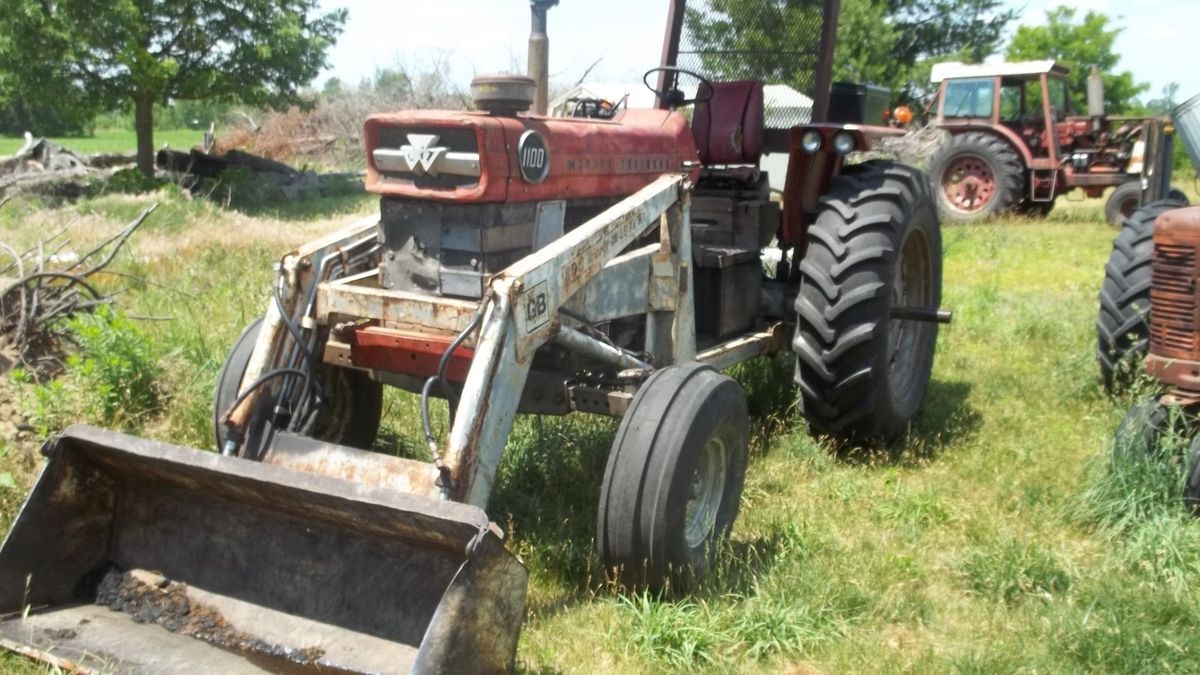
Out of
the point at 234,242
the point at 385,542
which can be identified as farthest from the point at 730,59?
the point at 234,242

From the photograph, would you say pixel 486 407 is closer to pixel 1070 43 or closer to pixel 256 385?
pixel 256 385

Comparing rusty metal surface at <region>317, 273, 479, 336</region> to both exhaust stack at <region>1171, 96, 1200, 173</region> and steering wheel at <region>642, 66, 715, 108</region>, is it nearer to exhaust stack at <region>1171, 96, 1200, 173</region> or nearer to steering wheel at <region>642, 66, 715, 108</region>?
steering wheel at <region>642, 66, 715, 108</region>

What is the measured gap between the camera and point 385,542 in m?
3.23

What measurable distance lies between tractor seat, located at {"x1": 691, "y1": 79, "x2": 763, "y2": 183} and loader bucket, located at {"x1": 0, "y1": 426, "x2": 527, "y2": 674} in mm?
2839

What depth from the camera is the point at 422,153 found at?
3.74 metres

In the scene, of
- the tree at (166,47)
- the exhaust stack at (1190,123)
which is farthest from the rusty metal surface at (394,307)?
the tree at (166,47)

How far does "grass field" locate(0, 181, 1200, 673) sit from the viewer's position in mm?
3305

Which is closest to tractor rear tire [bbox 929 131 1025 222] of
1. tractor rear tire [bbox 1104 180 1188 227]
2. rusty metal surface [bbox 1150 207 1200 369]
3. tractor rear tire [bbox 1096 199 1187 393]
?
tractor rear tire [bbox 1104 180 1188 227]

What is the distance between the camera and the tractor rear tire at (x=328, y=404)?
3.69 meters

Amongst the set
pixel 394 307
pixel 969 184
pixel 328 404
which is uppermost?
pixel 969 184

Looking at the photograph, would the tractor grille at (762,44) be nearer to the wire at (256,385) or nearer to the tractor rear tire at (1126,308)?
the tractor rear tire at (1126,308)

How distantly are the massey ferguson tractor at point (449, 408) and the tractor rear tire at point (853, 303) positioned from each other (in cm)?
1

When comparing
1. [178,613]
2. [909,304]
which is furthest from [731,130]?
[178,613]

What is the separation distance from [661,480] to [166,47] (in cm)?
1842
